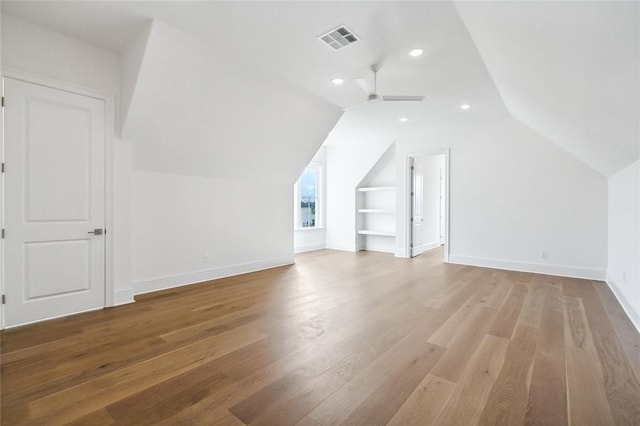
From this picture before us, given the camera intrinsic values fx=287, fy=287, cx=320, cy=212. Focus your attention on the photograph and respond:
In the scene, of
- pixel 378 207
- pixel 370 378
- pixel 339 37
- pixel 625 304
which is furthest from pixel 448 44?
pixel 378 207

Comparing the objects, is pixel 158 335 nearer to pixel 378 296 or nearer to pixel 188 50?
pixel 378 296

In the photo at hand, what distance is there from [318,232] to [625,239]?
5.83 metres

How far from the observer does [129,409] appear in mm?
1622

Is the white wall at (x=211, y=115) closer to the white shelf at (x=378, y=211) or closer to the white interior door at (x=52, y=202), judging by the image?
the white interior door at (x=52, y=202)

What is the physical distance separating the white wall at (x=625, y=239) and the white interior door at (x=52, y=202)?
222 inches

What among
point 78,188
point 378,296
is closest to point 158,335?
point 78,188

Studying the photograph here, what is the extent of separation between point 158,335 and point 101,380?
67cm

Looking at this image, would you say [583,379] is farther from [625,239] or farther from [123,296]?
[123,296]

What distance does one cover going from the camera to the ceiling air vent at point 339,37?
2668mm

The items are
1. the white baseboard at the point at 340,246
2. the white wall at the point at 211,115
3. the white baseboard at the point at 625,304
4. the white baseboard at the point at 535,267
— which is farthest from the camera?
the white baseboard at the point at 340,246

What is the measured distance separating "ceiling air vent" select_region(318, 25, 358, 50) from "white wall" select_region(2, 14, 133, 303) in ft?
8.12

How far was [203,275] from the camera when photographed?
4441mm

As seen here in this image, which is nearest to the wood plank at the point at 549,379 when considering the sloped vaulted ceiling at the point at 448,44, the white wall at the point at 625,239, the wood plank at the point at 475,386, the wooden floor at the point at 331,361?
the wooden floor at the point at 331,361

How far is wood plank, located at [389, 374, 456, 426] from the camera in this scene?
1.54 m
